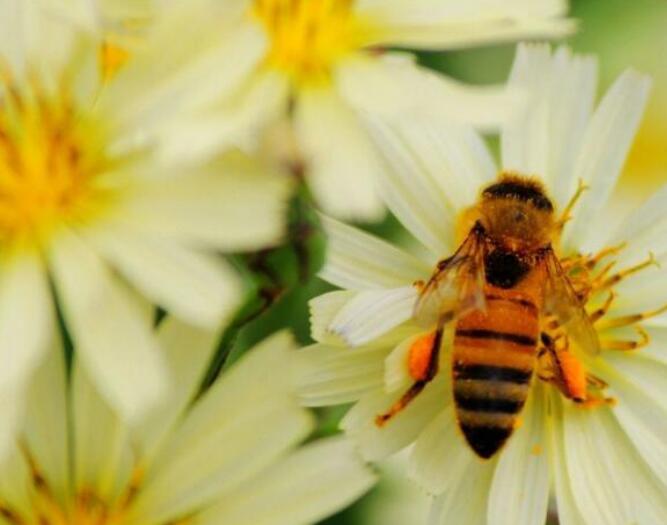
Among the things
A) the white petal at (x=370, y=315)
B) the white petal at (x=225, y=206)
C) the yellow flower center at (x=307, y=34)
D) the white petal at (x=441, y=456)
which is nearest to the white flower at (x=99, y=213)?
the white petal at (x=225, y=206)

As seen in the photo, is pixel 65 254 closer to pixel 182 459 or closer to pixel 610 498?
pixel 182 459

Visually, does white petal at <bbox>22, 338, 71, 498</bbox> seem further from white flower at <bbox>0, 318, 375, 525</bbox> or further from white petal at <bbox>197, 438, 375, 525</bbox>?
white petal at <bbox>197, 438, 375, 525</bbox>

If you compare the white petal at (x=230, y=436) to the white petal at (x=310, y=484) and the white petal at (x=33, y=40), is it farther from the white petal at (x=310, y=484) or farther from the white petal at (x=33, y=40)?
the white petal at (x=33, y=40)

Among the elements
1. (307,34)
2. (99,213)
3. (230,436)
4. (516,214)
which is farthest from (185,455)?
(516,214)

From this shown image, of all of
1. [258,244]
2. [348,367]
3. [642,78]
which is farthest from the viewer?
[642,78]

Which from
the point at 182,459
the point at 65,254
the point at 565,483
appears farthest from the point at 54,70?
the point at 565,483
